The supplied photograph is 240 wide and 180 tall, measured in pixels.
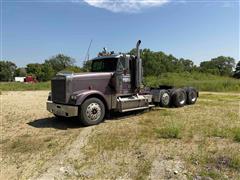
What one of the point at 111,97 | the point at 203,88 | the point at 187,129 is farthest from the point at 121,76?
the point at 203,88

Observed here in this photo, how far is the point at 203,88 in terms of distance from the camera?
2884 centimetres

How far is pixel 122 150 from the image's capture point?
19.1 feet

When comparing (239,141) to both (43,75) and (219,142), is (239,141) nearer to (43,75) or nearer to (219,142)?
(219,142)

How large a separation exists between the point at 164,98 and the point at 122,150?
6695 mm

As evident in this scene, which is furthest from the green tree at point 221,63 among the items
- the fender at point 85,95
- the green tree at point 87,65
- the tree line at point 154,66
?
the fender at point 85,95

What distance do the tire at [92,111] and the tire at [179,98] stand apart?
4.78 m

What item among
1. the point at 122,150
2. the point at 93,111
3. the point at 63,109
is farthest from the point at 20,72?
the point at 122,150

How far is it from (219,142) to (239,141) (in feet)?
1.53

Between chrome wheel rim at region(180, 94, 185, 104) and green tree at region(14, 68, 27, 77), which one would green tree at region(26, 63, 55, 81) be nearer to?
green tree at region(14, 68, 27, 77)

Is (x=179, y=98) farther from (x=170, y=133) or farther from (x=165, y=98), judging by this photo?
(x=170, y=133)

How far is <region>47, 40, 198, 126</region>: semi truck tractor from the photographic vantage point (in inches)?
331

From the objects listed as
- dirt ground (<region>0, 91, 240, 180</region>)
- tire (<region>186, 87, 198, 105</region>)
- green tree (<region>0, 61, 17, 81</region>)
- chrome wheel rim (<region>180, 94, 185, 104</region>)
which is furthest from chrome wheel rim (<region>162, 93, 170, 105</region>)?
green tree (<region>0, 61, 17, 81</region>)

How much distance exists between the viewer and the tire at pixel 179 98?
12.5 metres

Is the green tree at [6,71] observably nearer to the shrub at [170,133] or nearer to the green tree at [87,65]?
the green tree at [87,65]
